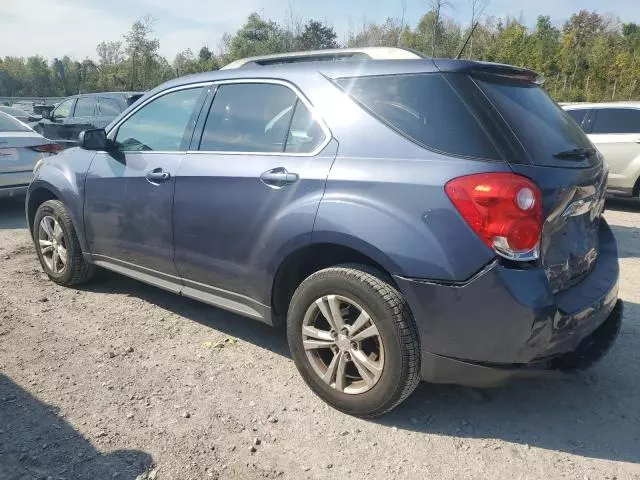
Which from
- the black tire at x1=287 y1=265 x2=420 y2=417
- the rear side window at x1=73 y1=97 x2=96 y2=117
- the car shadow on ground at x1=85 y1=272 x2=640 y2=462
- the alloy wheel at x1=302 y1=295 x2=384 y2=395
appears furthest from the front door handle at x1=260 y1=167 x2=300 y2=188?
the rear side window at x1=73 y1=97 x2=96 y2=117

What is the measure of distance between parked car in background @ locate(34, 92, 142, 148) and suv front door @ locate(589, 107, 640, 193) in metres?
8.85

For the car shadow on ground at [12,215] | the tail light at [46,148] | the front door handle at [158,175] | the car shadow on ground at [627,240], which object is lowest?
the car shadow on ground at [627,240]

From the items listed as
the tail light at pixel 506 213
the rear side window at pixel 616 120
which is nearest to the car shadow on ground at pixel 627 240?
the rear side window at pixel 616 120

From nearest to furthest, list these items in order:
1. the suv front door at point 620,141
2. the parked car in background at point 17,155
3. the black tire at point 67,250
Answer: the black tire at point 67,250
the parked car in background at point 17,155
the suv front door at point 620,141

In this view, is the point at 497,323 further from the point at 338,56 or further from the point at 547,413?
the point at 338,56

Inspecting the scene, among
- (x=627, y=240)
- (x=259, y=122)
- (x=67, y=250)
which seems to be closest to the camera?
(x=259, y=122)

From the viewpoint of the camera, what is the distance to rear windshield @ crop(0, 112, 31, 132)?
7.88m

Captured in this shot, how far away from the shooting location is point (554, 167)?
2549mm

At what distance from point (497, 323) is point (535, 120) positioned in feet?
3.57

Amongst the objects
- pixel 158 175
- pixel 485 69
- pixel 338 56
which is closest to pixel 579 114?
pixel 338 56

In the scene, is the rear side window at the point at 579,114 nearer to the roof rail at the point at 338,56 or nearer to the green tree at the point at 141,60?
the roof rail at the point at 338,56

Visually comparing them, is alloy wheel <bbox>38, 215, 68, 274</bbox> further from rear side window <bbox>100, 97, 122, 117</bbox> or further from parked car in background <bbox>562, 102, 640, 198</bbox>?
parked car in background <bbox>562, 102, 640, 198</bbox>

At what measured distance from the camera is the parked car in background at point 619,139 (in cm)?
877

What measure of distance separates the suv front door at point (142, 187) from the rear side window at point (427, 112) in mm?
1387
